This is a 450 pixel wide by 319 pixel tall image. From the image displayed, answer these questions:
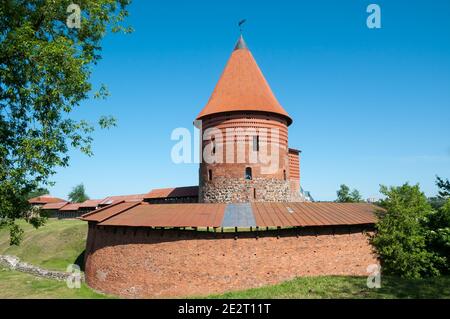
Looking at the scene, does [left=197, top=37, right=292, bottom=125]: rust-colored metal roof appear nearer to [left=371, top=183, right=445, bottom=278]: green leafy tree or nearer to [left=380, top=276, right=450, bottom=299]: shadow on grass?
[left=371, top=183, right=445, bottom=278]: green leafy tree

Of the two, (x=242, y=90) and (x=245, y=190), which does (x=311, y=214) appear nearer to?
(x=245, y=190)

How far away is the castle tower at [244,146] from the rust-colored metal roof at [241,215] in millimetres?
4615

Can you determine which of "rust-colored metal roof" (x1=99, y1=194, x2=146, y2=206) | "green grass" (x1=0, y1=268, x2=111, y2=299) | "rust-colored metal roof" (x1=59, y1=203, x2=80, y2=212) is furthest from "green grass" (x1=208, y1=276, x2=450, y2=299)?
"rust-colored metal roof" (x1=59, y1=203, x2=80, y2=212)

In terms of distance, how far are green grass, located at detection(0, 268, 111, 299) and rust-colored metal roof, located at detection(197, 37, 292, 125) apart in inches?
489

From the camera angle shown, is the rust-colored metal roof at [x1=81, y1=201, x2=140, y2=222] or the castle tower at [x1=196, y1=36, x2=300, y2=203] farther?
the castle tower at [x1=196, y1=36, x2=300, y2=203]

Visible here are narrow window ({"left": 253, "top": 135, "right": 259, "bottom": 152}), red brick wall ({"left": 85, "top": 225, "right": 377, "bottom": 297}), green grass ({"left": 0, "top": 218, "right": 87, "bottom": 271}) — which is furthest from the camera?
green grass ({"left": 0, "top": 218, "right": 87, "bottom": 271})

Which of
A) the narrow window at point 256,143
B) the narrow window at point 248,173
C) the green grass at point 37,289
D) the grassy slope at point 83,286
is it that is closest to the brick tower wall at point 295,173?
the narrow window at point 256,143

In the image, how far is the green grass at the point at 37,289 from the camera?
49.0ft

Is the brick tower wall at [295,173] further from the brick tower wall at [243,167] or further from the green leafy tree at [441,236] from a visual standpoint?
the green leafy tree at [441,236]

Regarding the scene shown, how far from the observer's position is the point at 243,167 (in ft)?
66.8

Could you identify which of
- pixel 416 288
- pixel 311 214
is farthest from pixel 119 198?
pixel 416 288

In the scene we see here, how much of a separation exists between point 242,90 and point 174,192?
11.1 meters

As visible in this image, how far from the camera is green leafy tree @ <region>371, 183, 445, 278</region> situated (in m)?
12.9

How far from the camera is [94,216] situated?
17.3m
